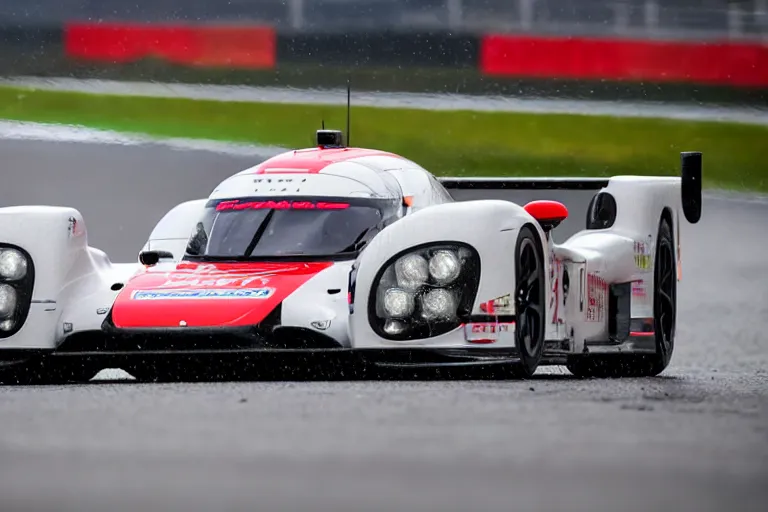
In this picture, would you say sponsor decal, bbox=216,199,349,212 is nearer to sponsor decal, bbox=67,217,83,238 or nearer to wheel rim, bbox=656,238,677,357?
sponsor decal, bbox=67,217,83,238

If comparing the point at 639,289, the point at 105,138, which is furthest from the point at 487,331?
the point at 105,138

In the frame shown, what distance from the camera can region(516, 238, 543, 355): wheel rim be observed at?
741 cm

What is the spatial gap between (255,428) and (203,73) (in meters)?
16.8

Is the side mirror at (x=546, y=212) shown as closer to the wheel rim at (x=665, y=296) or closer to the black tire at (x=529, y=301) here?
the black tire at (x=529, y=301)

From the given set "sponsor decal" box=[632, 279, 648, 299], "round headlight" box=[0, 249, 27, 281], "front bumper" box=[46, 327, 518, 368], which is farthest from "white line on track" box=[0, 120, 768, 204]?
"front bumper" box=[46, 327, 518, 368]

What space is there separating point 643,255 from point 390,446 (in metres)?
4.93

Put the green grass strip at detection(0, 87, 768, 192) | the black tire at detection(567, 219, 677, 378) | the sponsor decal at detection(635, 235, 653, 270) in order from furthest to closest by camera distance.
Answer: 1. the green grass strip at detection(0, 87, 768, 192)
2. the black tire at detection(567, 219, 677, 378)
3. the sponsor decal at detection(635, 235, 653, 270)

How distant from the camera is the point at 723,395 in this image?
6480 millimetres

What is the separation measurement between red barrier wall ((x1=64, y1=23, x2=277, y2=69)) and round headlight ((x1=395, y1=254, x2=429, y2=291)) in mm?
14868

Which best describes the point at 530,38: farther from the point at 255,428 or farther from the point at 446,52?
the point at 255,428

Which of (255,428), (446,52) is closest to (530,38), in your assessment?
(446,52)

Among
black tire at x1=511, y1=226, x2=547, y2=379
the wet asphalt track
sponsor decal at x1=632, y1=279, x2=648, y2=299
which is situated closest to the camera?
the wet asphalt track

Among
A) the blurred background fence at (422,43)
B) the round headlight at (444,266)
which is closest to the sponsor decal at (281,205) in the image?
the round headlight at (444,266)

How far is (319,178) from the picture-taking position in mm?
8586
